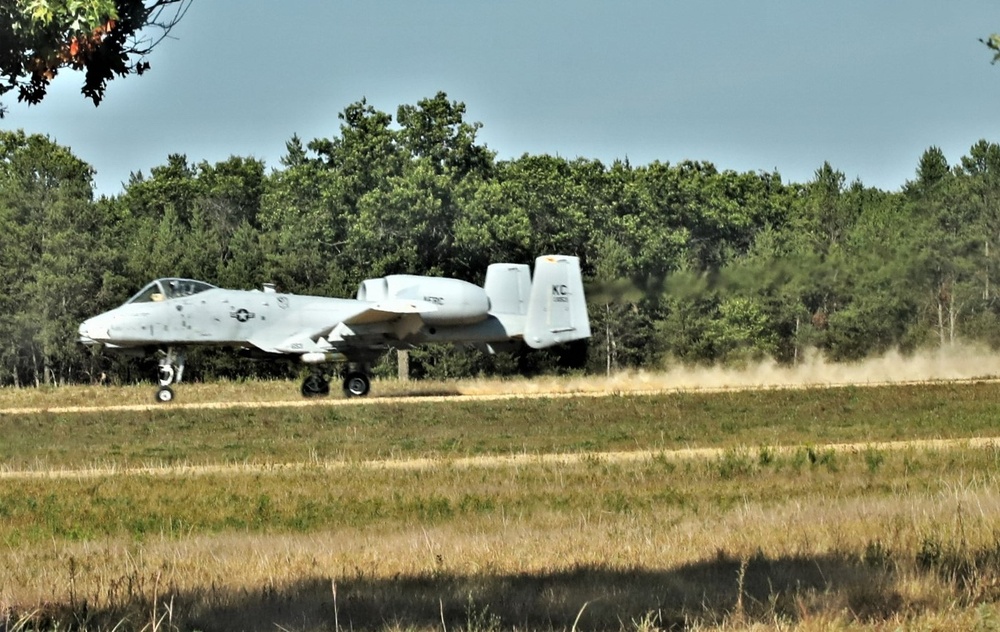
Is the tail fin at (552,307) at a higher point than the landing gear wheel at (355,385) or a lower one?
higher

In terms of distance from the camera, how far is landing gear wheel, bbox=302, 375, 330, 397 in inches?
1683

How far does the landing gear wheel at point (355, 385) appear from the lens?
43438 mm

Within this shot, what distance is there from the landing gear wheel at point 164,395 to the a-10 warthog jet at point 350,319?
0.10 feet

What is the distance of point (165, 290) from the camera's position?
40531 millimetres

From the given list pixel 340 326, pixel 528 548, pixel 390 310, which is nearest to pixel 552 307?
pixel 390 310

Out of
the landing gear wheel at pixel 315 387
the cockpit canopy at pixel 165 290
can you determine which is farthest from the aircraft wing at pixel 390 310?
the cockpit canopy at pixel 165 290

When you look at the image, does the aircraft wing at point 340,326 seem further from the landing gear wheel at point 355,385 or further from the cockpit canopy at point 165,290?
the cockpit canopy at point 165,290

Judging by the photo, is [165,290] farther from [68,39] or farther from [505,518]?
[68,39]

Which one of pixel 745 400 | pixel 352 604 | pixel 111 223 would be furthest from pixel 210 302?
pixel 111 223

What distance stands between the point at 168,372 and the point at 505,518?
27.3 meters

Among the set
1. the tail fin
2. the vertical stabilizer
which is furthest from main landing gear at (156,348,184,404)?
the tail fin

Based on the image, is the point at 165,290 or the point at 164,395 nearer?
the point at 165,290

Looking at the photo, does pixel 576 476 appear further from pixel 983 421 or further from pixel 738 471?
pixel 983 421

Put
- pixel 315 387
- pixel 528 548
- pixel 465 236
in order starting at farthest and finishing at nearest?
pixel 465 236, pixel 315 387, pixel 528 548
